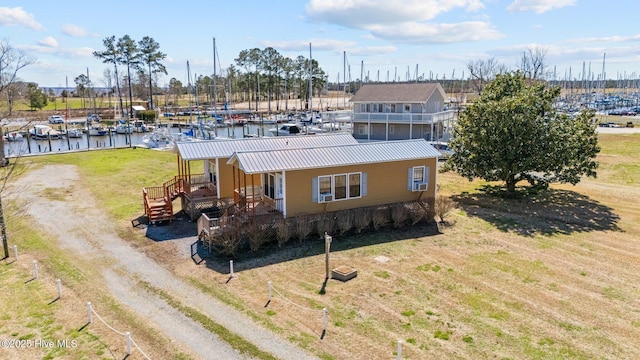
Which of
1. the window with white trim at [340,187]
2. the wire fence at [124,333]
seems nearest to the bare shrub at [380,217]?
the window with white trim at [340,187]

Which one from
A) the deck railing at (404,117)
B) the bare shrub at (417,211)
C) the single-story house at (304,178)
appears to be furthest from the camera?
the deck railing at (404,117)

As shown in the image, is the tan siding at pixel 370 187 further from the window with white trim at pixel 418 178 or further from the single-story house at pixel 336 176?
the window with white trim at pixel 418 178

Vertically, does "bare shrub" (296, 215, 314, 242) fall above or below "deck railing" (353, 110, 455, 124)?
below

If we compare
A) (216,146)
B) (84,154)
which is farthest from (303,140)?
(84,154)

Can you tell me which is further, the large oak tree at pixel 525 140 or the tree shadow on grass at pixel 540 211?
the large oak tree at pixel 525 140

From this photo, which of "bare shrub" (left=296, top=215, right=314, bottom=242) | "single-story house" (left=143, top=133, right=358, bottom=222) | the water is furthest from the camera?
the water

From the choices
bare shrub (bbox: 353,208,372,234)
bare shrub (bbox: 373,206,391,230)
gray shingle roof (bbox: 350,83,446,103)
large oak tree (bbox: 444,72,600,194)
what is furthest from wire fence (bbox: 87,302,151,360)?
gray shingle roof (bbox: 350,83,446,103)

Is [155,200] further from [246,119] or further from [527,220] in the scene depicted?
[246,119]

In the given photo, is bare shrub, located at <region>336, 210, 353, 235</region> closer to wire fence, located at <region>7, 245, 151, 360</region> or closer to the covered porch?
the covered porch
